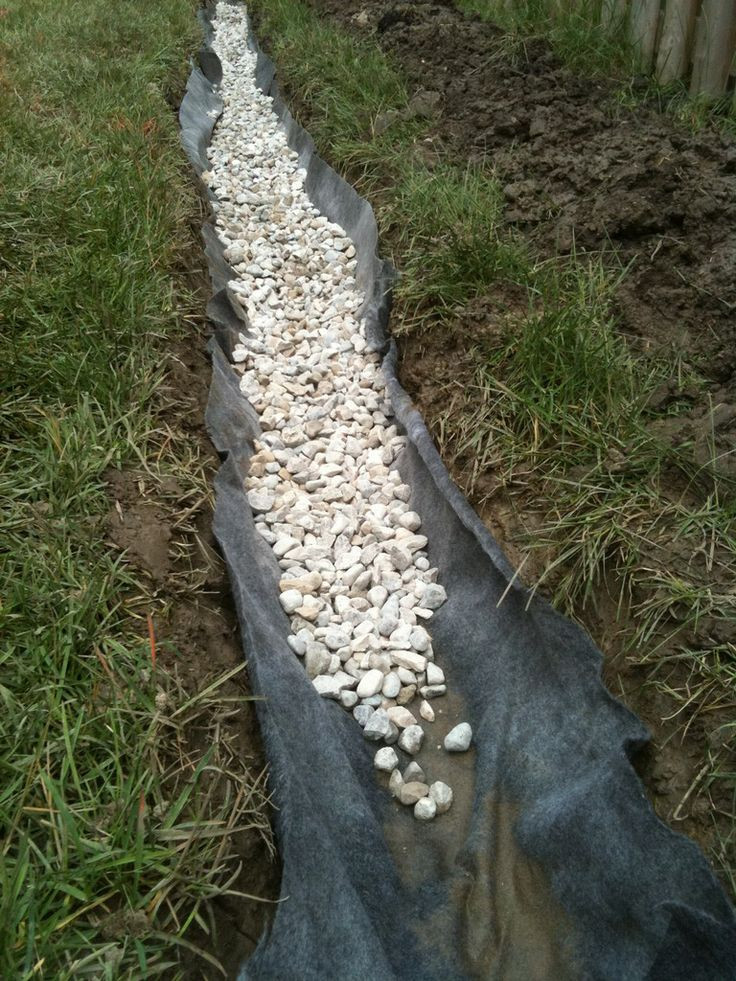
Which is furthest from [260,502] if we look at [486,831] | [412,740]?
[486,831]

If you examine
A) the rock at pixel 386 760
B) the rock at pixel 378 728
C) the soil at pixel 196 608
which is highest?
the soil at pixel 196 608

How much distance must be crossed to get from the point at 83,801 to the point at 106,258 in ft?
7.13

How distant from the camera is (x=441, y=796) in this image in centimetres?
196

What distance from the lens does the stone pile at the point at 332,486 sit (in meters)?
2.23

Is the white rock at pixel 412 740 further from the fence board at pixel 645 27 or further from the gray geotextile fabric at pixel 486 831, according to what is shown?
the fence board at pixel 645 27

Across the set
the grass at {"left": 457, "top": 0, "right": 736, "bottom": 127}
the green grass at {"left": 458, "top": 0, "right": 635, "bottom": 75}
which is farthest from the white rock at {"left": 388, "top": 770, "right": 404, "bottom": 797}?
the green grass at {"left": 458, "top": 0, "right": 635, "bottom": 75}

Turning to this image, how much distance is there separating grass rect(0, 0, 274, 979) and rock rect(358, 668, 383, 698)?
0.48m

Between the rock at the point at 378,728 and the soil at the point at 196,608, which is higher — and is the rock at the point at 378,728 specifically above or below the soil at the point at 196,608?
below

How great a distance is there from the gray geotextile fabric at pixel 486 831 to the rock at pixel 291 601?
0.03 metres

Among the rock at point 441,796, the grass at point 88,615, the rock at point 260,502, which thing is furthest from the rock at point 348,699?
the rock at point 260,502

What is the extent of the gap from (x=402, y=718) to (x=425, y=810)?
272 millimetres

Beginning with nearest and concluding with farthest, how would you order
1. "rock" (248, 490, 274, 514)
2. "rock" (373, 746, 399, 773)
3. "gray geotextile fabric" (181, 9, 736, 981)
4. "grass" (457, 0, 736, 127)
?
"gray geotextile fabric" (181, 9, 736, 981) < "rock" (373, 746, 399, 773) < "rock" (248, 490, 274, 514) < "grass" (457, 0, 736, 127)

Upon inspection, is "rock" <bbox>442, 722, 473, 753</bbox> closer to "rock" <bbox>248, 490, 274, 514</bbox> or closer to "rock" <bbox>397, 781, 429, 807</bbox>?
"rock" <bbox>397, 781, 429, 807</bbox>

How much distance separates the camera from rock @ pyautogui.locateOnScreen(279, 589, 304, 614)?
241 centimetres
